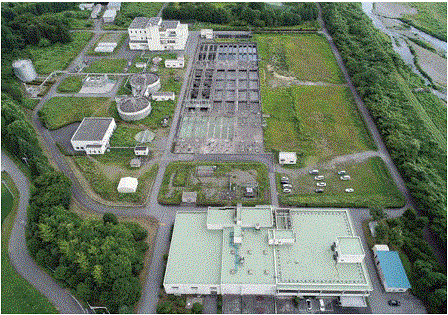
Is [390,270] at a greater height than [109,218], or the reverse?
[109,218]

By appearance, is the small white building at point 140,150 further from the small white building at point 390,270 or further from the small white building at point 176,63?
the small white building at point 390,270

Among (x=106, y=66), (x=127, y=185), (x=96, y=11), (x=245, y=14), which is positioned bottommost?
(x=127, y=185)

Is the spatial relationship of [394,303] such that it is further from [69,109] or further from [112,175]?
[69,109]

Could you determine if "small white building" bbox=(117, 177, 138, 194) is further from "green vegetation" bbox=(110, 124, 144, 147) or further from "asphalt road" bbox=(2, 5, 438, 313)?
"green vegetation" bbox=(110, 124, 144, 147)

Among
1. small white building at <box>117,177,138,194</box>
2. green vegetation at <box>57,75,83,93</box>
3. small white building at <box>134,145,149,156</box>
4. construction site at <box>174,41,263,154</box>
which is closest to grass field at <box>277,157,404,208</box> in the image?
construction site at <box>174,41,263,154</box>

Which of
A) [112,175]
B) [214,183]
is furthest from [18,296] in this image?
[214,183]

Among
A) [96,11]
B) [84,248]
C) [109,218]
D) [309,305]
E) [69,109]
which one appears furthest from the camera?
[96,11]

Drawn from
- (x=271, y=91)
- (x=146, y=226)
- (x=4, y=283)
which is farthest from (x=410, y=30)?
(x=4, y=283)

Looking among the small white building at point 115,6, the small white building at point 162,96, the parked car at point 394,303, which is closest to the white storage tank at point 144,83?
the small white building at point 162,96
